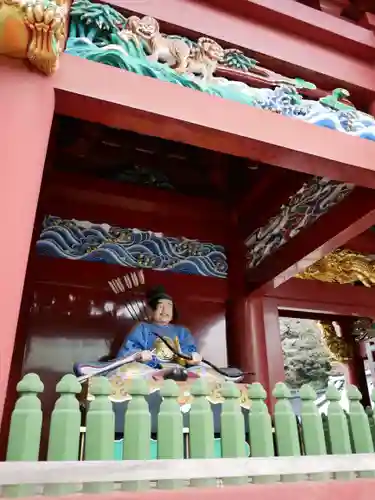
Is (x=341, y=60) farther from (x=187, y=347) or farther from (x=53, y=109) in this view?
(x=187, y=347)

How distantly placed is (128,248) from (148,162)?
96 centimetres

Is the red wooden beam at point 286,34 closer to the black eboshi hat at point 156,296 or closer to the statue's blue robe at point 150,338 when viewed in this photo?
the black eboshi hat at point 156,296

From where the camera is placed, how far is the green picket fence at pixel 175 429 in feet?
5.98

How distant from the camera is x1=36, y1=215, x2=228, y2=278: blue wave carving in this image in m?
4.45

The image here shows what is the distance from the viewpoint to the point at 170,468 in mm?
1887

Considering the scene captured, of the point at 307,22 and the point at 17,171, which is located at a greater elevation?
the point at 307,22

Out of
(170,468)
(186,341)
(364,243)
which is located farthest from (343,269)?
(170,468)

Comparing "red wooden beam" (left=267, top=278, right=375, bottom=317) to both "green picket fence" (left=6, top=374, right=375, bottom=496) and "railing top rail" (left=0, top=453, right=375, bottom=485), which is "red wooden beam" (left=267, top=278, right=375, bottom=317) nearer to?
"green picket fence" (left=6, top=374, right=375, bottom=496)

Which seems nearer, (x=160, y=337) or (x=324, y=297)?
(x=160, y=337)

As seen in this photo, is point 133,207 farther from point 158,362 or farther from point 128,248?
point 158,362

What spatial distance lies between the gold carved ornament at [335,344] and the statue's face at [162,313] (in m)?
3.60

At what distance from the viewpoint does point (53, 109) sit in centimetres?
245

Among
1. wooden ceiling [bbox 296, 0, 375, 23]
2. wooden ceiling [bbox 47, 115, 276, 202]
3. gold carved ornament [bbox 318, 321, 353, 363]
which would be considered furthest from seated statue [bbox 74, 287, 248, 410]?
gold carved ornament [bbox 318, 321, 353, 363]

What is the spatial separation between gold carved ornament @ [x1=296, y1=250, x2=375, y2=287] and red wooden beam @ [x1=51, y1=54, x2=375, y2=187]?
2241 millimetres
